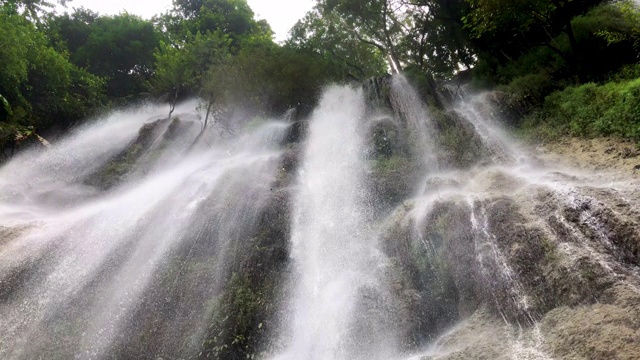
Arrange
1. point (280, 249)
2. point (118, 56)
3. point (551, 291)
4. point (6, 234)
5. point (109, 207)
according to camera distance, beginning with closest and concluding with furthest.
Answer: point (551, 291) → point (280, 249) → point (6, 234) → point (109, 207) → point (118, 56)

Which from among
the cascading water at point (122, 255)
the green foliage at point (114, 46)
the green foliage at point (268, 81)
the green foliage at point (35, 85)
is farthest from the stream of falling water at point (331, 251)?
the green foliage at point (114, 46)

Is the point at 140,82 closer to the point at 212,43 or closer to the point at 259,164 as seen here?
the point at 212,43

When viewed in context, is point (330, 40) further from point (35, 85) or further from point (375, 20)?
point (35, 85)

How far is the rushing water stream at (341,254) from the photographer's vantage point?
21.0 feet

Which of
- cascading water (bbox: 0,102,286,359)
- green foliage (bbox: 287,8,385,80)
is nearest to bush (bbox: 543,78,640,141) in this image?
cascading water (bbox: 0,102,286,359)

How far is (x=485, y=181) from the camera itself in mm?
9859

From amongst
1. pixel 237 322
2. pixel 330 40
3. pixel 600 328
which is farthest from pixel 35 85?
pixel 600 328

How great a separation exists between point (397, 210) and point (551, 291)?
15.6 ft

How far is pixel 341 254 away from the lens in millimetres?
9867

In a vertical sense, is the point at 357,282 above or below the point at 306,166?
below

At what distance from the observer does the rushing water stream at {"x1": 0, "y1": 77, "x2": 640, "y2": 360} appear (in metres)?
6.39

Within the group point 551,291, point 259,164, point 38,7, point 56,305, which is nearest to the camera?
point 551,291

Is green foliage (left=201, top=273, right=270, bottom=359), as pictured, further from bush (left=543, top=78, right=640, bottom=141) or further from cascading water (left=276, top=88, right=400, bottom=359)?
bush (left=543, top=78, right=640, bottom=141)

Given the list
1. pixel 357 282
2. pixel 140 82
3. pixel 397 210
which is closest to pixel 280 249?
pixel 357 282
